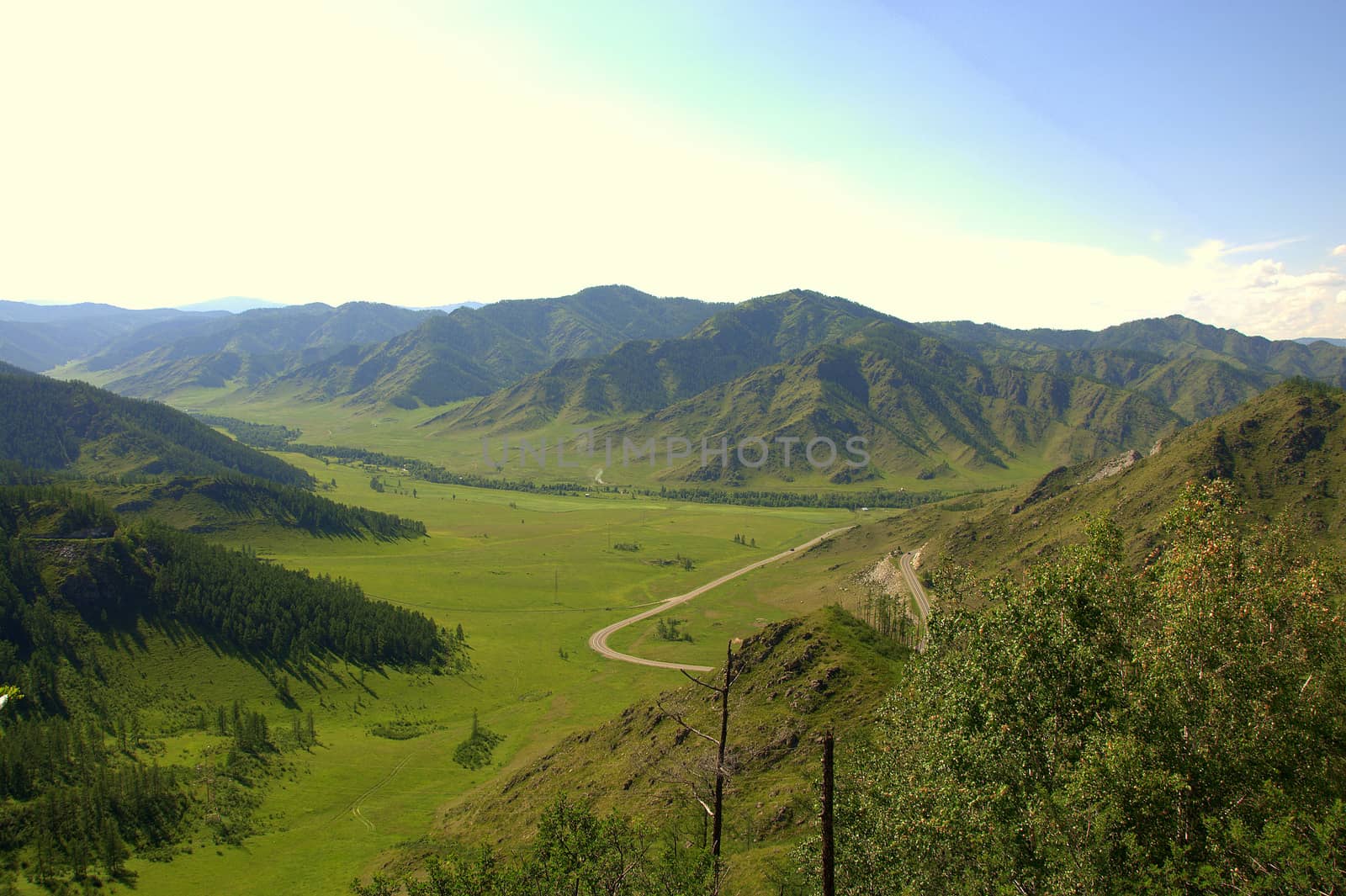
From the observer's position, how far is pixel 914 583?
528ft

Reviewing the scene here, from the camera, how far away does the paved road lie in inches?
5527

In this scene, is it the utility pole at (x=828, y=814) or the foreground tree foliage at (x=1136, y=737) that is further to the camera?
the foreground tree foliage at (x=1136, y=737)

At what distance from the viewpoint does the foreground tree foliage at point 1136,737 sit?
22.5m

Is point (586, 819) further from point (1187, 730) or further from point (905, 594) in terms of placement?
point (905, 594)

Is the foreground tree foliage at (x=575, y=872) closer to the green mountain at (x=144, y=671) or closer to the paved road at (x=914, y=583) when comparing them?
the green mountain at (x=144, y=671)

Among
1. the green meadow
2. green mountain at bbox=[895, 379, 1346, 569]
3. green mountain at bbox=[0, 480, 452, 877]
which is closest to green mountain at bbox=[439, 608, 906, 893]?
the green meadow

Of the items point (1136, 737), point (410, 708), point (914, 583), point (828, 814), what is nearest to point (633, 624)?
point (410, 708)

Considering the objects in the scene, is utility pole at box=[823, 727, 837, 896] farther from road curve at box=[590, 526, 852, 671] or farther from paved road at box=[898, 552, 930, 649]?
paved road at box=[898, 552, 930, 649]

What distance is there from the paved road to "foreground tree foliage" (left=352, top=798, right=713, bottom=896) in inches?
4201

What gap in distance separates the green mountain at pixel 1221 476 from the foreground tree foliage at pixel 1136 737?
96179 mm

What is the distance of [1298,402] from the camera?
15200 centimetres

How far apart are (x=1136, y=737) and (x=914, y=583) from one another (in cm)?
14313

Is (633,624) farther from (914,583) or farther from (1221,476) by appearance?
(1221,476)

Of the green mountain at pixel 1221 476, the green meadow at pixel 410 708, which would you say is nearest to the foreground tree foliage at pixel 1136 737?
the green meadow at pixel 410 708
